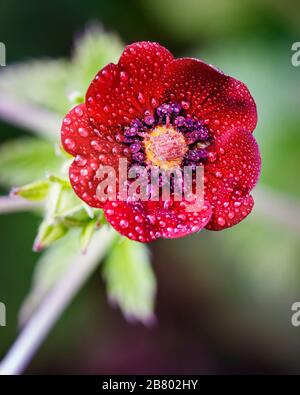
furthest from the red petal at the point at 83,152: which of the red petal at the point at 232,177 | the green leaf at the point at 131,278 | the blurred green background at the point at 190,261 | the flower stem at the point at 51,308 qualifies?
the blurred green background at the point at 190,261

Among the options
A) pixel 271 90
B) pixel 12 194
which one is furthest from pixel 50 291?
pixel 271 90

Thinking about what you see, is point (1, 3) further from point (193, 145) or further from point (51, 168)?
point (193, 145)

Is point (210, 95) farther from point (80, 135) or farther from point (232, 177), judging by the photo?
point (80, 135)

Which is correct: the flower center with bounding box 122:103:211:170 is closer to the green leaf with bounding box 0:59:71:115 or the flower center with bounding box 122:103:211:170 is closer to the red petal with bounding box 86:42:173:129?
the red petal with bounding box 86:42:173:129

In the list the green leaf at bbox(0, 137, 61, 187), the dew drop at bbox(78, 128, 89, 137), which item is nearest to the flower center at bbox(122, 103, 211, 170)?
the dew drop at bbox(78, 128, 89, 137)

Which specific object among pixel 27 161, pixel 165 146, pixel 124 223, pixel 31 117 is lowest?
pixel 124 223

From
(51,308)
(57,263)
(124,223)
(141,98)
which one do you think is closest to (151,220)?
(124,223)
